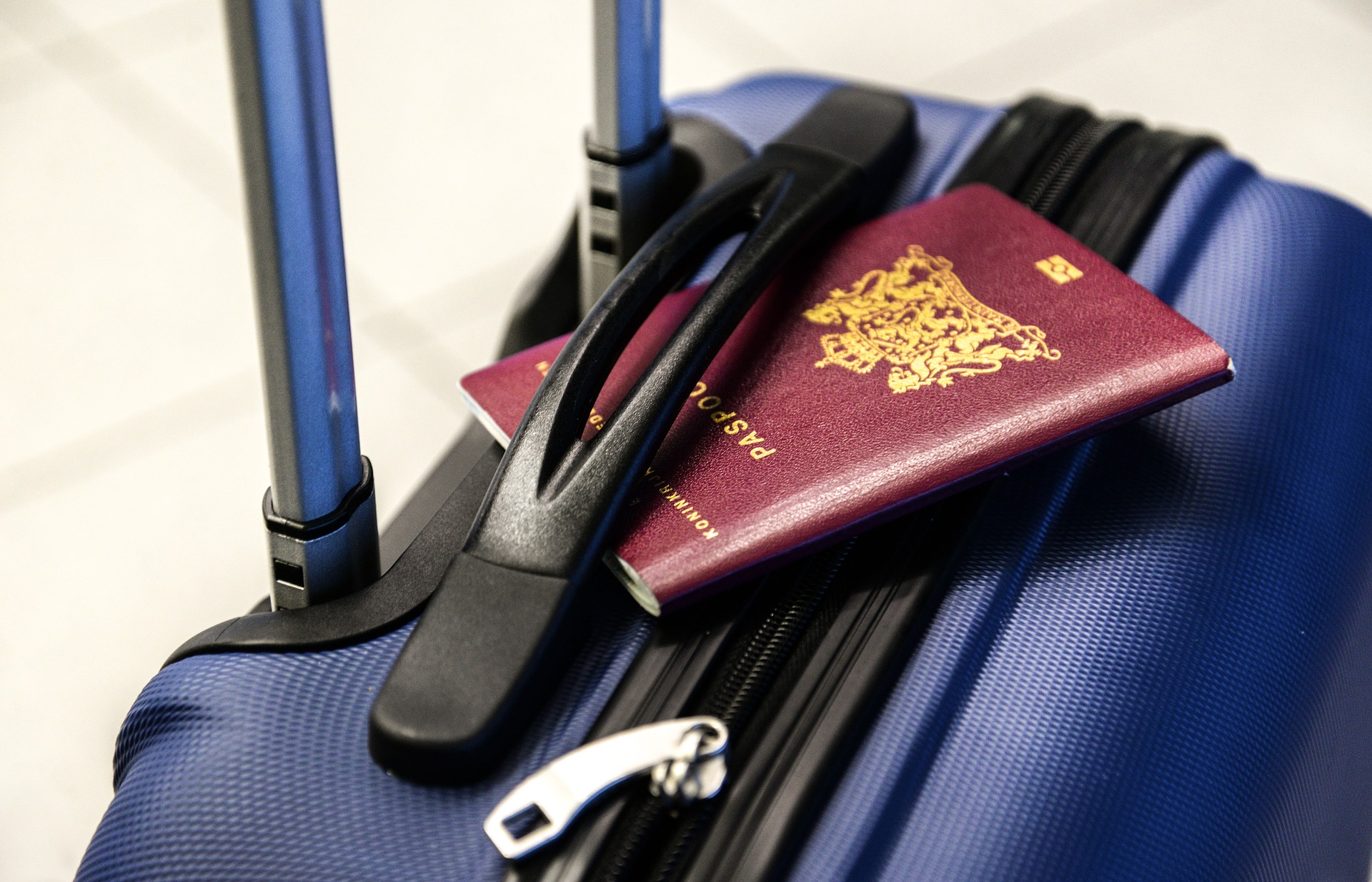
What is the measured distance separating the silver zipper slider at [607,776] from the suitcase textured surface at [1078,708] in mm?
14

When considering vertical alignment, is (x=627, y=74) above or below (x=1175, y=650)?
above

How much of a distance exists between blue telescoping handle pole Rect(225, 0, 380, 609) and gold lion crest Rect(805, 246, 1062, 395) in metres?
0.19

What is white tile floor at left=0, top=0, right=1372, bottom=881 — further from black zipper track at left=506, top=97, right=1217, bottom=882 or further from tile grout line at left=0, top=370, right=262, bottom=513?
black zipper track at left=506, top=97, right=1217, bottom=882

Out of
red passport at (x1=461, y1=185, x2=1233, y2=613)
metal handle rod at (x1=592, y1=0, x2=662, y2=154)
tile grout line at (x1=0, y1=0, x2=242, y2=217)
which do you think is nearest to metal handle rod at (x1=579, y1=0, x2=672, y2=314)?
metal handle rod at (x1=592, y1=0, x2=662, y2=154)

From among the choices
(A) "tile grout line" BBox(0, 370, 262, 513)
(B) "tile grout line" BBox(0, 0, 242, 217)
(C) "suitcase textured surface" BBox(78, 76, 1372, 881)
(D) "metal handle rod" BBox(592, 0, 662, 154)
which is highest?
(D) "metal handle rod" BBox(592, 0, 662, 154)

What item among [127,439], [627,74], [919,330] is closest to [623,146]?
[627,74]

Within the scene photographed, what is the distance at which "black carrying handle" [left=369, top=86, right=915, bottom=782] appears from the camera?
0.38 metres

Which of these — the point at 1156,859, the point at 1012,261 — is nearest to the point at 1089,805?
the point at 1156,859

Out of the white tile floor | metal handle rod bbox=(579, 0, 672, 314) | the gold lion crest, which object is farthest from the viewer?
the white tile floor

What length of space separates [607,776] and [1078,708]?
0.16 metres

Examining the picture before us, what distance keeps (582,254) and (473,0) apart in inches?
26.7

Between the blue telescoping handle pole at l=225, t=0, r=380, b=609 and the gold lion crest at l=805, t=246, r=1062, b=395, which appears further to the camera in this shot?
the gold lion crest at l=805, t=246, r=1062, b=395

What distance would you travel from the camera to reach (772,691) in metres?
0.42

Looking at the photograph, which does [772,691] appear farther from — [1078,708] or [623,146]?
[623,146]
